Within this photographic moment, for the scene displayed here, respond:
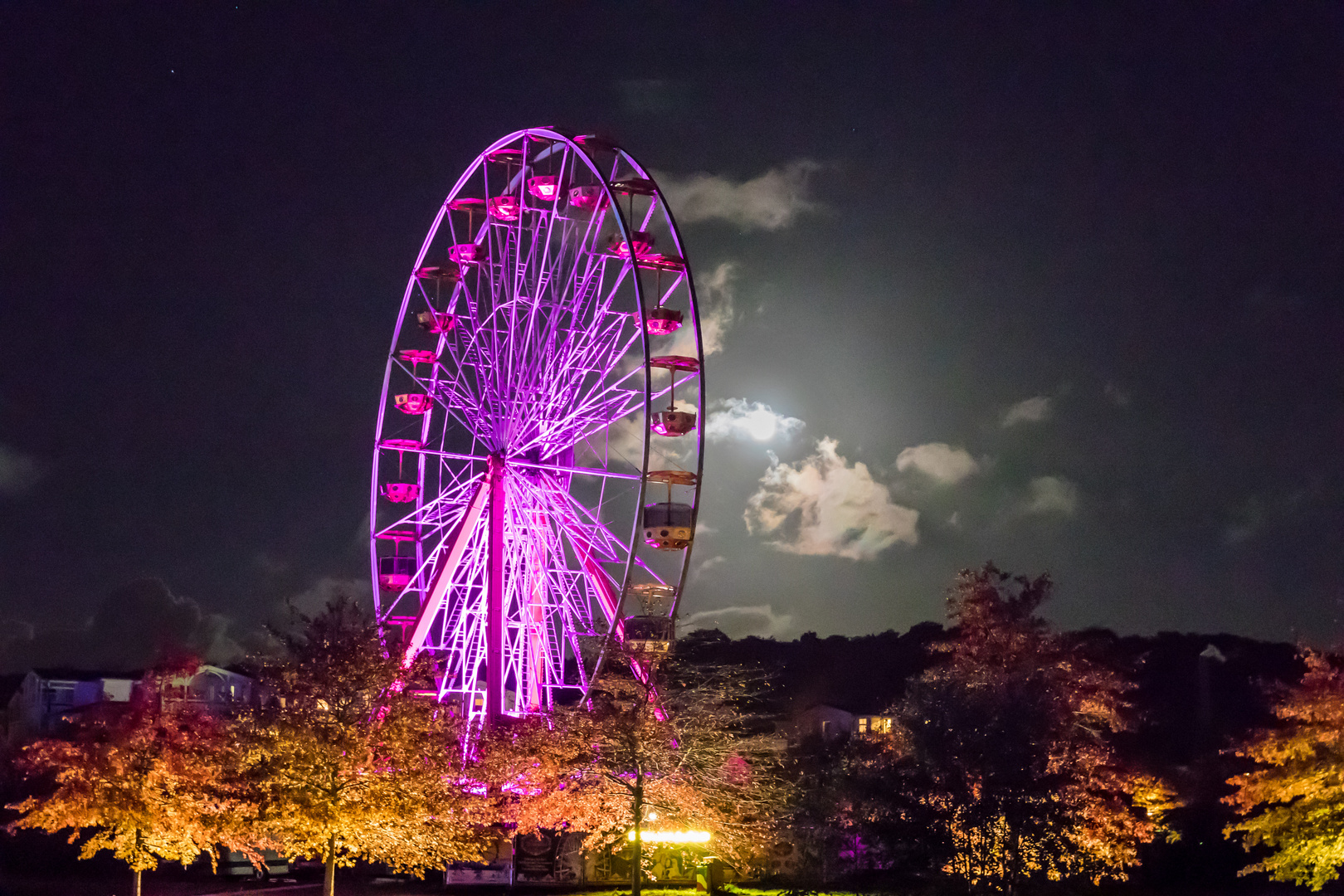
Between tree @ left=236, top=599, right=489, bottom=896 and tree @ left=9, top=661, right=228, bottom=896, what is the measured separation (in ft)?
5.01

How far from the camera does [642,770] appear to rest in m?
34.4

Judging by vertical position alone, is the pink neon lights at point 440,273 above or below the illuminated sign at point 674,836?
above

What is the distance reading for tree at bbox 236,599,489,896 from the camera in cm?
2744

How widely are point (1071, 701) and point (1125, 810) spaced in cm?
344

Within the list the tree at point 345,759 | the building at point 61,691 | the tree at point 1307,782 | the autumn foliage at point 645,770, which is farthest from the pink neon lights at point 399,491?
the building at point 61,691

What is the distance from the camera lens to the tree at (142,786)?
96.9 ft

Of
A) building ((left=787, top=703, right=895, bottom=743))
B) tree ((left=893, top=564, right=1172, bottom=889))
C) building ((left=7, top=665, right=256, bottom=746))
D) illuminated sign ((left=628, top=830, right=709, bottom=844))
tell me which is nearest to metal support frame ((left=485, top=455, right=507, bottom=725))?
illuminated sign ((left=628, top=830, right=709, bottom=844))

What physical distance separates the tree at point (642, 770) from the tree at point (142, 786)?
7.89 meters

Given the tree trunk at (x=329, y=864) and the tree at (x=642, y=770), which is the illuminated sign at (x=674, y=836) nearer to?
the tree at (x=642, y=770)

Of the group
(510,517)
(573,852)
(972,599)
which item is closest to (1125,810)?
(972,599)

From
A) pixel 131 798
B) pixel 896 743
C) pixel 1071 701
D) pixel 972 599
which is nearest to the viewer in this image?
pixel 131 798

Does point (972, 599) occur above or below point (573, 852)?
above

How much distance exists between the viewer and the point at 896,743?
33594 mm

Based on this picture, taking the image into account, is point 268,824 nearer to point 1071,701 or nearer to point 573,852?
point 573,852
